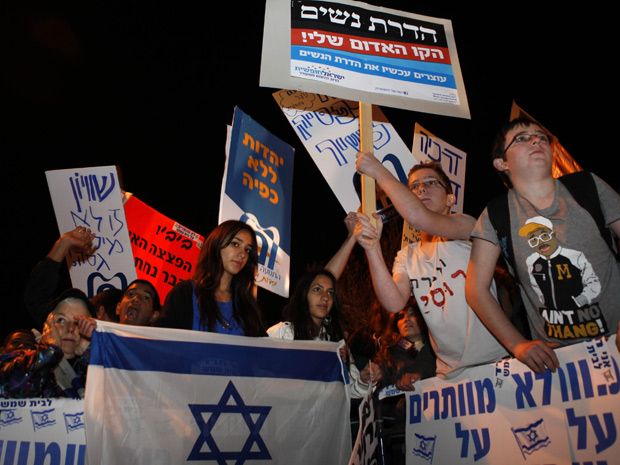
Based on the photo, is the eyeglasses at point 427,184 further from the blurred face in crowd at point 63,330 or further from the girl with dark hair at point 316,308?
the blurred face in crowd at point 63,330

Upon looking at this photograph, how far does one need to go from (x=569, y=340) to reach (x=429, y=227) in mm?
917

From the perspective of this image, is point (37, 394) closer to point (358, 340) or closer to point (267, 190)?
point (267, 190)

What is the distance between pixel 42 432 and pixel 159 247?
12.6 ft

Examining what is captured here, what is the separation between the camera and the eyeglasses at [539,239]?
2.77m

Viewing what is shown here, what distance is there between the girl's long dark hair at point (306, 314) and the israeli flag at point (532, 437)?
A: 2045 mm

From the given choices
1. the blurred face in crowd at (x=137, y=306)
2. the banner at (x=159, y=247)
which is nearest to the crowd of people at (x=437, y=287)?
the blurred face in crowd at (x=137, y=306)

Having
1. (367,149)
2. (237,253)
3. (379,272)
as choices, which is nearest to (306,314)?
(237,253)

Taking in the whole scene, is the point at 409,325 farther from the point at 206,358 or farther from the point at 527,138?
the point at 527,138

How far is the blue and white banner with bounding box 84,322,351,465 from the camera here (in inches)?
122

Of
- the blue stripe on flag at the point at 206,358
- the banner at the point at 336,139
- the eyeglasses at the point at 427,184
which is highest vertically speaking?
the banner at the point at 336,139

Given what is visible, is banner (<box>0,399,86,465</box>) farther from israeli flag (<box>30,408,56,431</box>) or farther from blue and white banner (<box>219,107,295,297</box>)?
blue and white banner (<box>219,107,295,297</box>)

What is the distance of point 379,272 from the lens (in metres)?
3.56

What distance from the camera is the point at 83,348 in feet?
13.0

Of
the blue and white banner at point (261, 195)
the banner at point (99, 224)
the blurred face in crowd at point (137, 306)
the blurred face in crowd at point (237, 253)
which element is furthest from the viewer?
the banner at point (99, 224)
